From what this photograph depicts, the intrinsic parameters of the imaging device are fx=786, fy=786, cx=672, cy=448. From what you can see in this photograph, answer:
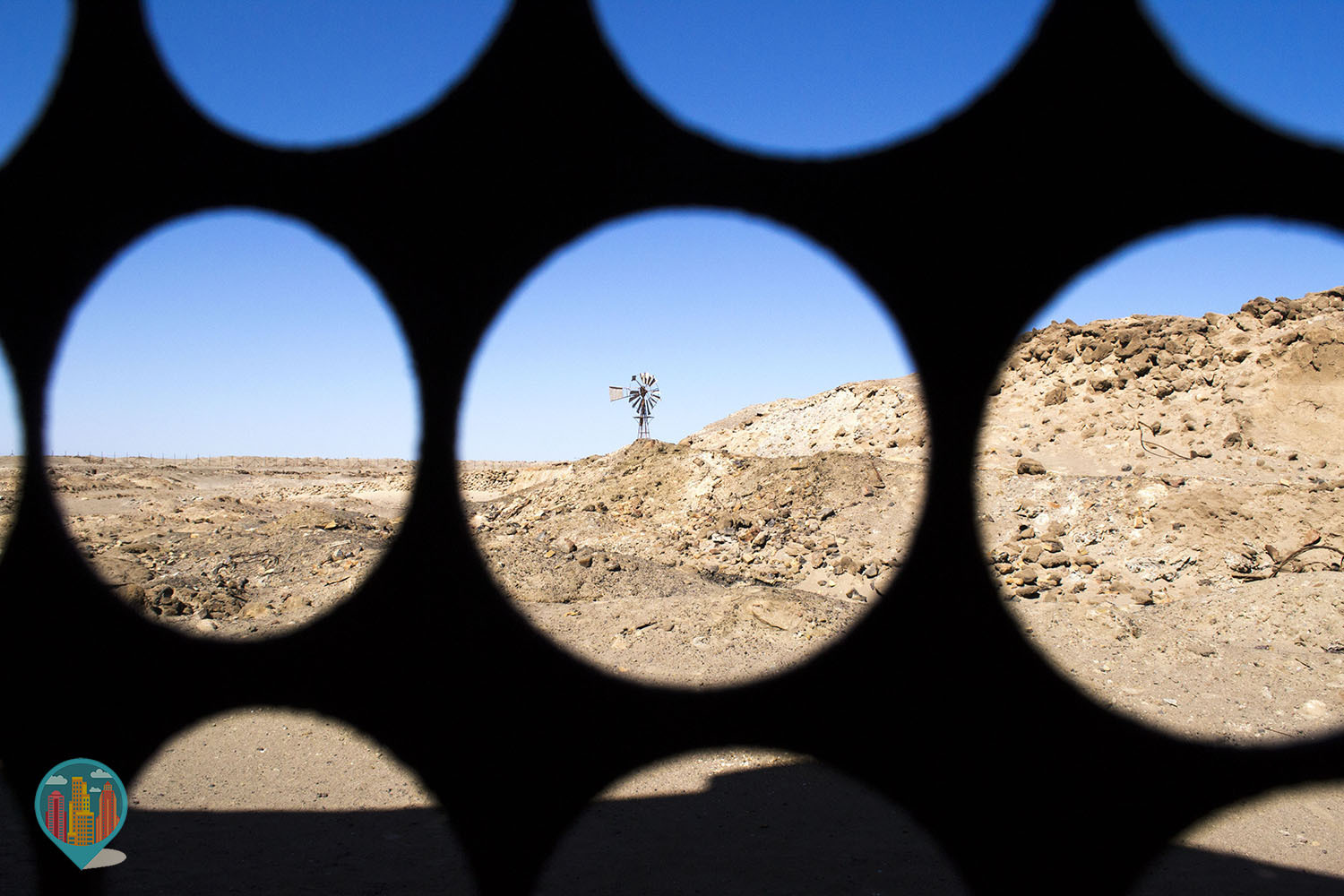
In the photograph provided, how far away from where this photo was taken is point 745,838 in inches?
132

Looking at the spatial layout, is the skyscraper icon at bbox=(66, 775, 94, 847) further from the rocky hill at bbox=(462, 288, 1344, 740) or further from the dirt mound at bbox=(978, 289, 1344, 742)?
the dirt mound at bbox=(978, 289, 1344, 742)

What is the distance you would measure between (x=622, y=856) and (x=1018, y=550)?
646 centimetres

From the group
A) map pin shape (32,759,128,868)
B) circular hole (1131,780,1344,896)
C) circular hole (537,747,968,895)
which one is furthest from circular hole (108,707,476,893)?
circular hole (1131,780,1344,896)

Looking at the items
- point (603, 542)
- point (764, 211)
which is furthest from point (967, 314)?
point (603, 542)

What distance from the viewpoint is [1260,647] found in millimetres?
5613

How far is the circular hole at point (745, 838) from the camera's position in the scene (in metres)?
2.97

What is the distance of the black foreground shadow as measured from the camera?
2.88 metres

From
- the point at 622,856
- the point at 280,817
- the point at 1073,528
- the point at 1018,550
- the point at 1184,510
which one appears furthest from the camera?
the point at 1073,528

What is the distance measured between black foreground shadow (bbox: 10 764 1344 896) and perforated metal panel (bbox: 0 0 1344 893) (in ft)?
0.65

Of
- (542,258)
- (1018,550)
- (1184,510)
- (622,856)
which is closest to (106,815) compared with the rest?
(622,856)

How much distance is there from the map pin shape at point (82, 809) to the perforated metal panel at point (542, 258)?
9cm

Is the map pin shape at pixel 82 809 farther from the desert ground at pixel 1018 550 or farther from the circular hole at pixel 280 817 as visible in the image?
the desert ground at pixel 1018 550

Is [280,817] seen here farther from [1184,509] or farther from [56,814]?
[1184,509]

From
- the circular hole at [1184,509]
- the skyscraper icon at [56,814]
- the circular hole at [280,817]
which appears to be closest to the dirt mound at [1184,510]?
the circular hole at [1184,509]
